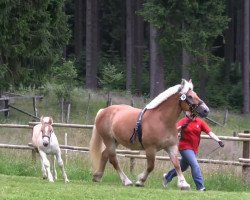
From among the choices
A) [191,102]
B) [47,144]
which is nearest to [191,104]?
[191,102]

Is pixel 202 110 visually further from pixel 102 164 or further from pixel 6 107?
A: pixel 6 107

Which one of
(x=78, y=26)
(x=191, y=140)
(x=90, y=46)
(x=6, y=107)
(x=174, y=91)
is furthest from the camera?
(x=78, y=26)

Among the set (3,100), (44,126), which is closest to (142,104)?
(3,100)

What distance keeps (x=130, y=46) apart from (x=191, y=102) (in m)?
35.1

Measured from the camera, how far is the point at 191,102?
439 inches

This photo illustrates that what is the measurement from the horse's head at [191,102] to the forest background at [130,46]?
33.0 ft

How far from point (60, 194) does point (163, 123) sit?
2.18 meters

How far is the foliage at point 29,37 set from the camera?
Answer: 2041 cm

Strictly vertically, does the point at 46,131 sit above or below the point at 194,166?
above

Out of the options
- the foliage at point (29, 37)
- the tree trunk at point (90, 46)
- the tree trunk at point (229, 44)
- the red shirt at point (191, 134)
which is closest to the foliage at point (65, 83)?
the foliage at point (29, 37)

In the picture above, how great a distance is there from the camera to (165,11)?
110ft

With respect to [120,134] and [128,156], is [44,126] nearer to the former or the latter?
[120,134]

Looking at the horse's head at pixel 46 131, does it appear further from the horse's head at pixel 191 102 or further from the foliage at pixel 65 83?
the foliage at pixel 65 83

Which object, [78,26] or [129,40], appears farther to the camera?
[78,26]
